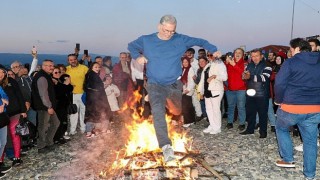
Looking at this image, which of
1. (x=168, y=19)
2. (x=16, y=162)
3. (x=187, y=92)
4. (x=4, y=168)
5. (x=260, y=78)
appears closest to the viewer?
(x=168, y=19)

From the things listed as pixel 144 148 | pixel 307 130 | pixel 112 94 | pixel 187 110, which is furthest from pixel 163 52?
pixel 187 110

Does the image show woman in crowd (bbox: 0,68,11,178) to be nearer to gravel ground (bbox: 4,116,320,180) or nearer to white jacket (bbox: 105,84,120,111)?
gravel ground (bbox: 4,116,320,180)

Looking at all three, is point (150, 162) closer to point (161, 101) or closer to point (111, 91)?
point (161, 101)

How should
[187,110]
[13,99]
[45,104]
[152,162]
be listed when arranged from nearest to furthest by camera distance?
[152,162] < [13,99] < [45,104] < [187,110]

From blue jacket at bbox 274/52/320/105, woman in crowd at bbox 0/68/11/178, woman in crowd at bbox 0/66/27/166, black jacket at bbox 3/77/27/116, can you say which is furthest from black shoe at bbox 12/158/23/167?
blue jacket at bbox 274/52/320/105

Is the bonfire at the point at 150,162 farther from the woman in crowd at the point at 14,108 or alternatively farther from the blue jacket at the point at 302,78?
the woman in crowd at the point at 14,108

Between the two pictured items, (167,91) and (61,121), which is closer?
(167,91)

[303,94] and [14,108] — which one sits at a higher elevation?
[303,94]

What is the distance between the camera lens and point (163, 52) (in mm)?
5668

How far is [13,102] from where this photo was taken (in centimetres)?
711

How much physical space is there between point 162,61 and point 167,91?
0.64m

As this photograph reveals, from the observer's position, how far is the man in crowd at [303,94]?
5562 mm

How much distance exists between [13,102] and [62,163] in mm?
1882

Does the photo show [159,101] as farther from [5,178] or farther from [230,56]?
[230,56]
